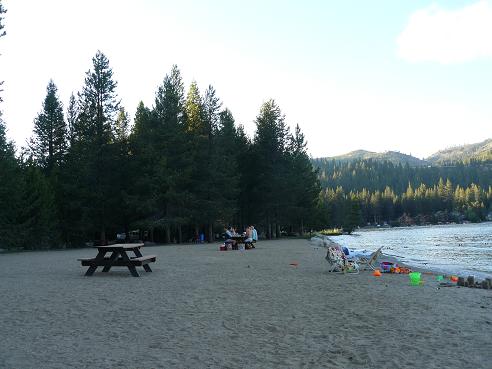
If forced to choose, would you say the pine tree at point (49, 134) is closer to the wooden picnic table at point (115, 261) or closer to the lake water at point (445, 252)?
the lake water at point (445, 252)

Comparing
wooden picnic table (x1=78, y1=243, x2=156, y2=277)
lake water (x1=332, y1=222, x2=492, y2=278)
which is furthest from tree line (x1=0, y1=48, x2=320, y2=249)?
wooden picnic table (x1=78, y1=243, x2=156, y2=277)

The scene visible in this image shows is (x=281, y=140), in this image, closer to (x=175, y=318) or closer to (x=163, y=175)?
(x=163, y=175)

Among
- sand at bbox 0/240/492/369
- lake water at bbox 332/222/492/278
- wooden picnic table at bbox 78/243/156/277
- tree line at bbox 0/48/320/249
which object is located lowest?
lake water at bbox 332/222/492/278

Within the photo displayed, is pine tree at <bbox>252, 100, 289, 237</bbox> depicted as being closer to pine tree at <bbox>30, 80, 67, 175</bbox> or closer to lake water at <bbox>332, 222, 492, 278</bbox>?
lake water at <bbox>332, 222, 492, 278</bbox>

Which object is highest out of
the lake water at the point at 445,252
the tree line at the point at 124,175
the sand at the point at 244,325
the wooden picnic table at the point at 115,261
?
the tree line at the point at 124,175

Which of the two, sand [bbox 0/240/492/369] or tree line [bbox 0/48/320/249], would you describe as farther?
tree line [bbox 0/48/320/249]

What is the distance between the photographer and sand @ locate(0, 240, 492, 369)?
544 cm

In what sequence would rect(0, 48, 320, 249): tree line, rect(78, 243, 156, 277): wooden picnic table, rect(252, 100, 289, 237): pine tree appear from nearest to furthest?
rect(78, 243, 156, 277): wooden picnic table < rect(0, 48, 320, 249): tree line < rect(252, 100, 289, 237): pine tree

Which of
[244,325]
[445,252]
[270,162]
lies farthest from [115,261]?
[270,162]

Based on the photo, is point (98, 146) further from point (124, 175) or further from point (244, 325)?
point (244, 325)

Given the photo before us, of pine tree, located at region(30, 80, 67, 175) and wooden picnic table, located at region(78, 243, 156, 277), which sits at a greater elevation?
pine tree, located at region(30, 80, 67, 175)

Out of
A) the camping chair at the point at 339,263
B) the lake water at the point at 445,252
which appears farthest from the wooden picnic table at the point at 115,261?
the lake water at the point at 445,252

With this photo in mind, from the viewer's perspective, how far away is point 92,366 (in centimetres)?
518

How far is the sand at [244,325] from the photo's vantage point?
544 centimetres
